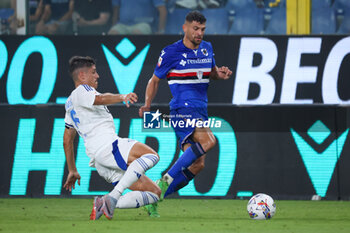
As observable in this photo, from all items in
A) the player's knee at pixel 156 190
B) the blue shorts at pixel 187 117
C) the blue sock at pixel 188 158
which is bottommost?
the player's knee at pixel 156 190

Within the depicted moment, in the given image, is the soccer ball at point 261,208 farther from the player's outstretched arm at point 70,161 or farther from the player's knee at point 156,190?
the player's outstretched arm at point 70,161

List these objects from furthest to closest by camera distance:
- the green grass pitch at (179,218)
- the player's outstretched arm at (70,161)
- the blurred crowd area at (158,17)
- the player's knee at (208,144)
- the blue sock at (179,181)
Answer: the blurred crowd area at (158,17) < the blue sock at (179,181) < the player's knee at (208,144) < the player's outstretched arm at (70,161) < the green grass pitch at (179,218)

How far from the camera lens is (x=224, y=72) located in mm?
8406

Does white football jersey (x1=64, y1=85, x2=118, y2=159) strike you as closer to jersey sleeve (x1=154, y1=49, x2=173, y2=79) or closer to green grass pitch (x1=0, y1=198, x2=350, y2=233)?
green grass pitch (x1=0, y1=198, x2=350, y2=233)

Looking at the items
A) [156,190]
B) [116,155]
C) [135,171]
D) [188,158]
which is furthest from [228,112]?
[135,171]

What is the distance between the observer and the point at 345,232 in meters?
6.20

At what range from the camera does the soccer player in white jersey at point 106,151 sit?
7.08m

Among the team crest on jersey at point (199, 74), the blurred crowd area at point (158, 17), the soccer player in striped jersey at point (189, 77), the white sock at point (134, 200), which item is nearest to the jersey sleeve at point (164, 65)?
the soccer player in striped jersey at point (189, 77)

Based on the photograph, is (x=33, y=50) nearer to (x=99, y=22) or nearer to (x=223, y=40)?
(x=99, y=22)

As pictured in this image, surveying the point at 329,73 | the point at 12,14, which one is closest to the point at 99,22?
the point at 12,14

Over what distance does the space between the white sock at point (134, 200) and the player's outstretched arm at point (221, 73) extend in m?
1.76

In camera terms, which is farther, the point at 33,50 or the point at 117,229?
the point at 33,50

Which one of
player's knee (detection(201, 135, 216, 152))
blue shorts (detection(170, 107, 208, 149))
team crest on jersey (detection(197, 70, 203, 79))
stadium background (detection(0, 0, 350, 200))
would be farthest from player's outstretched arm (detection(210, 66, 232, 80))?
stadium background (detection(0, 0, 350, 200))

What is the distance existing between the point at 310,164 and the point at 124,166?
400 centimetres
